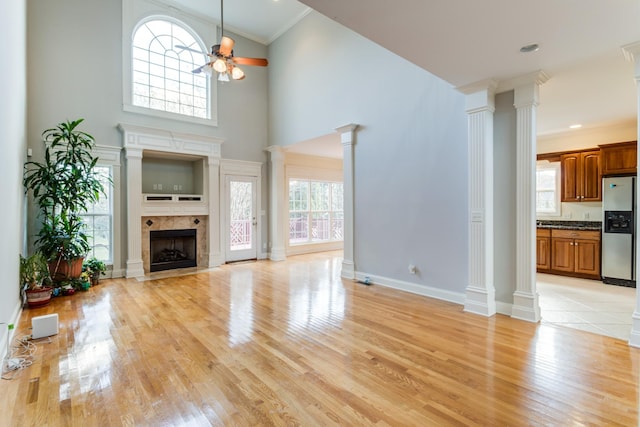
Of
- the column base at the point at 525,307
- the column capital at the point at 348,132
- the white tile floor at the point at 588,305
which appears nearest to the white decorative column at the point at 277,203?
the column capital at the point at 348,132

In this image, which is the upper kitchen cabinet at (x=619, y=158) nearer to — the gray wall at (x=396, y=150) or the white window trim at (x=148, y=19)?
the gray wall at (x=396, y=150)

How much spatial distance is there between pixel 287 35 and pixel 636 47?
245 inches

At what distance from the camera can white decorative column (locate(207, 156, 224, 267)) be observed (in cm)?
654

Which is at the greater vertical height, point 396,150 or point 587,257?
point 396,150

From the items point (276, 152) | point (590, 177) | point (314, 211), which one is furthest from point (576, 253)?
point (276, 152)

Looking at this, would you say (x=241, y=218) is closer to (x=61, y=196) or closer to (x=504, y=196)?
(x=61, y=196)

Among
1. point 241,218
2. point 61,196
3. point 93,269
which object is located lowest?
point 93,269

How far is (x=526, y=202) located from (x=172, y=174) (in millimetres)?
6567

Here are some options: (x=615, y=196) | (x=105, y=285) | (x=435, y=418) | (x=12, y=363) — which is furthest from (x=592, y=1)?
(x=105, y=285)

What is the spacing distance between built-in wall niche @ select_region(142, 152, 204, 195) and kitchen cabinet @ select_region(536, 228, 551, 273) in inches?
271

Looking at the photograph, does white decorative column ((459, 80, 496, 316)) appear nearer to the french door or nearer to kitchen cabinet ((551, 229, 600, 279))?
kitchen cabinet ((551, 229, 600, 279))

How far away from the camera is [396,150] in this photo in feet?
15.3

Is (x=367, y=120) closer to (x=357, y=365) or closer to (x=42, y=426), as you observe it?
(x=357, y=365)

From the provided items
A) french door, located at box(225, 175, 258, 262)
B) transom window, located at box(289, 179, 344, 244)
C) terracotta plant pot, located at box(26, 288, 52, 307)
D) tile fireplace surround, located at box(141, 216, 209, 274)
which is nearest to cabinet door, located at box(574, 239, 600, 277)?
transom window, located at box(289, 179, 344, 244)
